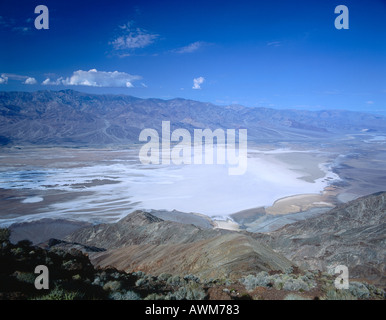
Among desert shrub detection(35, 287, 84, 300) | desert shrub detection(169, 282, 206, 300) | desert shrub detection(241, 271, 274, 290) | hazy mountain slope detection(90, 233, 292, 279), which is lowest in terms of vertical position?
hazy mountain slope detection(90, 233, 292, 279)

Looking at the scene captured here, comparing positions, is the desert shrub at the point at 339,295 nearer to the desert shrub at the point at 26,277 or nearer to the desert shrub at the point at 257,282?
the desert shrub at the point at 257,282

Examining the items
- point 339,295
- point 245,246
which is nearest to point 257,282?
point 339,295

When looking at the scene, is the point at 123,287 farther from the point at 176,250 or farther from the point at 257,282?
the point at 176,250

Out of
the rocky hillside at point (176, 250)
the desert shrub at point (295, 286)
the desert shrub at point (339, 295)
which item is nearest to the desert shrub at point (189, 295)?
the desert shrub at point (295, 286)

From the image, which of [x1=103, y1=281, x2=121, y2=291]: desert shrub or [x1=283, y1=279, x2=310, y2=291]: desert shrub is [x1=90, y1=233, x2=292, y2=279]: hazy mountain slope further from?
[x1=103, y1=281, x2=121, y2=291]: desert shrub

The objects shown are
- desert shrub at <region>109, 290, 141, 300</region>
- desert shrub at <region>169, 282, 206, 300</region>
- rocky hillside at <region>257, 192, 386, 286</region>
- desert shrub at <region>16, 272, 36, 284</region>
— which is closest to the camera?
desert shrub at <region>109, 290, 141, 300</region>

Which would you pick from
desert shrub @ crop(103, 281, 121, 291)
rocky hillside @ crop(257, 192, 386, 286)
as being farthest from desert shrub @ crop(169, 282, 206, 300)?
rocky hillside @ crop(257, 192, 386, 286)
